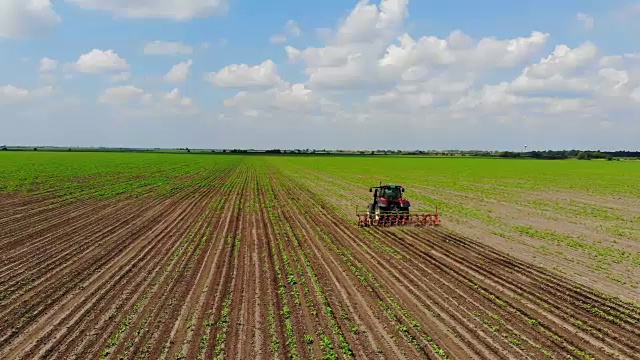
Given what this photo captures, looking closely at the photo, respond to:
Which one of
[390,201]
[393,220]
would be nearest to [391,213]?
[393,220]

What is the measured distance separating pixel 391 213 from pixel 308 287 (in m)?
11.1

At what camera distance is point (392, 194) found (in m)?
23.2

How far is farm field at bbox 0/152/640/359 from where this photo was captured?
8656 millimetres

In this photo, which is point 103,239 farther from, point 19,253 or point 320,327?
point 320,327

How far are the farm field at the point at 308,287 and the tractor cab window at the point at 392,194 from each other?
2460 millimetres

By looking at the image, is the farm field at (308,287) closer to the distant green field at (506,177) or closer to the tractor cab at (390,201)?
the tractor cab at (390,201)

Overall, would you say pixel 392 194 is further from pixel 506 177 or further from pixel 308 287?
pixel 506 177

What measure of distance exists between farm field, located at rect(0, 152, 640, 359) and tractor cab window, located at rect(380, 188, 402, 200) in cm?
246

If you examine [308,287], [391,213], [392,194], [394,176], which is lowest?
[394,176]

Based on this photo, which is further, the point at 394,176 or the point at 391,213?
the point at 394,176

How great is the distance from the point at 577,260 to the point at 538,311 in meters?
6.56

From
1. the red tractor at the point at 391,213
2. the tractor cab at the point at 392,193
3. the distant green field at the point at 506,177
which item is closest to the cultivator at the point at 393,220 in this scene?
the red tractor at the point at 391,213

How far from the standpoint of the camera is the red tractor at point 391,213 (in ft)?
72.6

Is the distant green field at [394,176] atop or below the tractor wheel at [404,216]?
below
